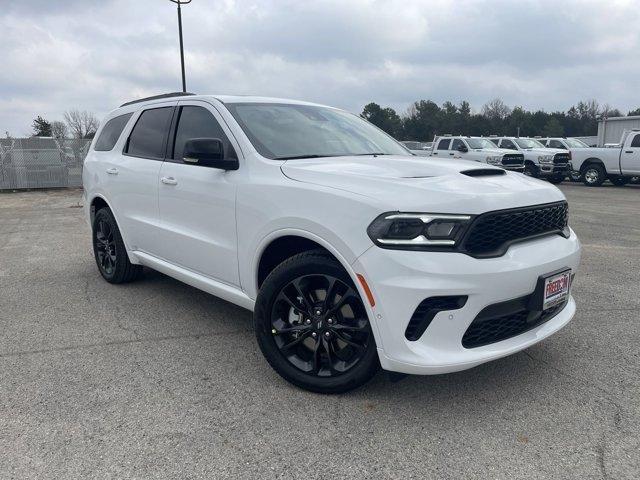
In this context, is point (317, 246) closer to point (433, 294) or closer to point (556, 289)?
point (433, 294)

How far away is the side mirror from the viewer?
3.32m

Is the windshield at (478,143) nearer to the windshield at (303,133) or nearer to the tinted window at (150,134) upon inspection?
the windshield at (303,133)

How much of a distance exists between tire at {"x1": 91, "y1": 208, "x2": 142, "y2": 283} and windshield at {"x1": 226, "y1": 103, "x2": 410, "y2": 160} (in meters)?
2.12

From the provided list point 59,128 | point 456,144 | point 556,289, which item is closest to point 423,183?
point 556,289

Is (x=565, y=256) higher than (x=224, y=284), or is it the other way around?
(x=565, y=256)

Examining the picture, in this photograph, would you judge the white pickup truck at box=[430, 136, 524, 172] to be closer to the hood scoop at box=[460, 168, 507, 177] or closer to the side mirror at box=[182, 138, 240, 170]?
the hood scoop at box=[460, 168, 507, 177]

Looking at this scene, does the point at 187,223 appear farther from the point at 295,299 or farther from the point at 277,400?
the point at 277,400

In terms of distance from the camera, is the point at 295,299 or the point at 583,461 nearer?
the point at 583,461

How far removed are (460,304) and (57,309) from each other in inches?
144

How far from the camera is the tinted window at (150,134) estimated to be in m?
4.46

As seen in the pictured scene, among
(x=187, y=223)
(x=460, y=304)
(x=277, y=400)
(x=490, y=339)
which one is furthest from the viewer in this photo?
(x=187, y=223)

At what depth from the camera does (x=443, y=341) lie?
2.61m

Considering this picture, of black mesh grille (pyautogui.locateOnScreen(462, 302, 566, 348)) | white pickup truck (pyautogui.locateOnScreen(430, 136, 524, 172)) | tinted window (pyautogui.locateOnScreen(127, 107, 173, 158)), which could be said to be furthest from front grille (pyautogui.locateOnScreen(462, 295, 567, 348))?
white pickup truck (pyautogui.locateOnScreen(430, 136, 524, 172))

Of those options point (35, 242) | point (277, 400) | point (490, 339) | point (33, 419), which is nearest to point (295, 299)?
point (277, 400)
